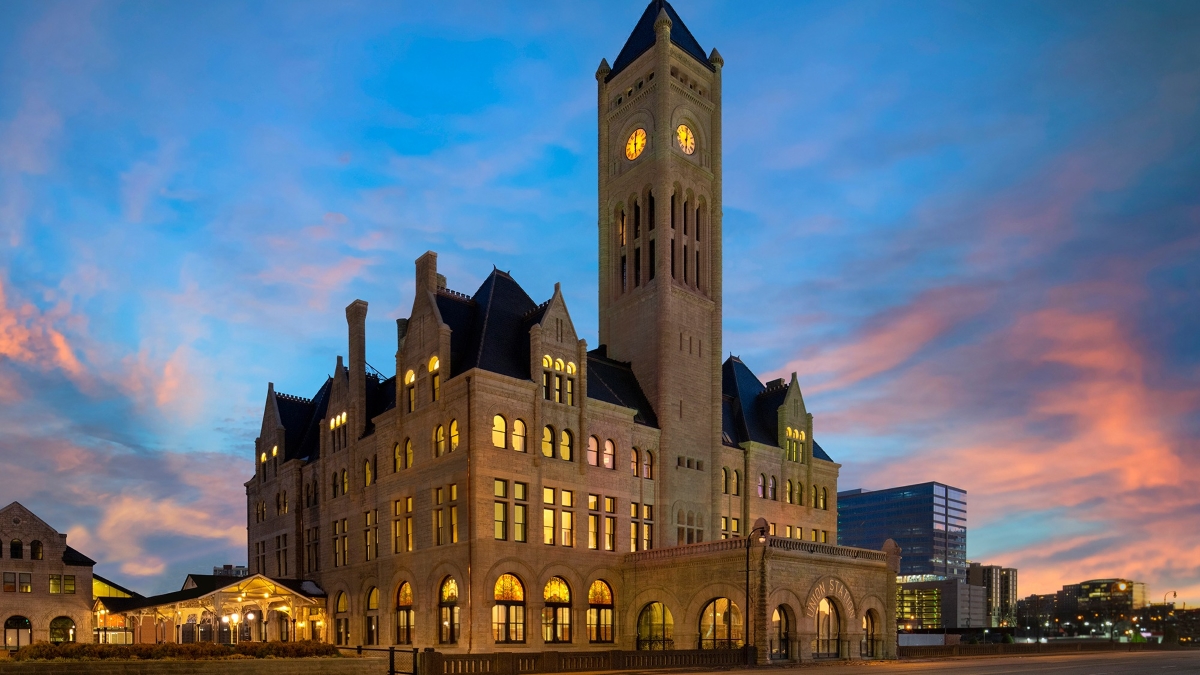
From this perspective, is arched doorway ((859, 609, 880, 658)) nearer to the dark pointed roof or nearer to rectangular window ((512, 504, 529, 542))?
rectangular window ((512, 504, 529, 542))

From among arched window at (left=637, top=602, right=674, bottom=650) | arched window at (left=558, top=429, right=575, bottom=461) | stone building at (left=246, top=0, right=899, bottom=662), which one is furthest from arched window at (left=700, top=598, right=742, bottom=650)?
arched window at (left=558, top=429, right=575, bottom=461)

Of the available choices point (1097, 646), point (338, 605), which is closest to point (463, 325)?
point (338, 605)

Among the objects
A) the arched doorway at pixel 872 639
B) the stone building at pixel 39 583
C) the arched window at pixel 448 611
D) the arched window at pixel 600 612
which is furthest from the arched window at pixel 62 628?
the arched doorway at pixel 872 639

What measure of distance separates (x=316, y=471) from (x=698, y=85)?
40.6 metres

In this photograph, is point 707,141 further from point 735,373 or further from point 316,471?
point 316,471

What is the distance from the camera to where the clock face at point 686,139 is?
237 feet

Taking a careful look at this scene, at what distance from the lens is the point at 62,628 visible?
72.9 metres

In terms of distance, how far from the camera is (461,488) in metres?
55.8

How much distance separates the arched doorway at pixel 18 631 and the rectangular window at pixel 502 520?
38981mm

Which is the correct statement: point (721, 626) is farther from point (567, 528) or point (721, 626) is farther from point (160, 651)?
point (160, 651)

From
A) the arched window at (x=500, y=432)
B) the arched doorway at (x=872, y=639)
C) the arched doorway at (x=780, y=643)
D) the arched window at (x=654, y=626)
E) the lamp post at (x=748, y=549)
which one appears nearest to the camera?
the lamp post at (x=748, y=549)

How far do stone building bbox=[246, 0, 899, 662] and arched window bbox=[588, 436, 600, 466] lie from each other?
0.53ft

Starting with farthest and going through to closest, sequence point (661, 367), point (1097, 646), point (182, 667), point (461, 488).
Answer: point (1097, 646), point (661, 367), point (461, 488), point (182, 667)

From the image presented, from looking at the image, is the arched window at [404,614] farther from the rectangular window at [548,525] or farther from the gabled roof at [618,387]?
the gabled roof at [618,387]
